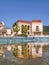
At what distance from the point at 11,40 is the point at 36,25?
21.4 metres

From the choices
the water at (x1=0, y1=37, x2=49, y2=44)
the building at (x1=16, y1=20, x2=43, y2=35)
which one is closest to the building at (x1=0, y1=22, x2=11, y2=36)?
the building at (x1=16, y1=20, x2=43, y2=35)

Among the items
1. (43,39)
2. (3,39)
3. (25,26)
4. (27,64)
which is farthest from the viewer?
(25,26)

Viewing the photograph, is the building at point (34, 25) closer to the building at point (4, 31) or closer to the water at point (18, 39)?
the building at point (4, 31)

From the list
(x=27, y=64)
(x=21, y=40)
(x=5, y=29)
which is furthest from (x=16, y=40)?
(x=27, y=64)

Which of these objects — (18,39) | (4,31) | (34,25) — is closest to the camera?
(18,39)

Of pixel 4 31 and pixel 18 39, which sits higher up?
pixel 4 31

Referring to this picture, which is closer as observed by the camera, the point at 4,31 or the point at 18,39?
the point at 18,39

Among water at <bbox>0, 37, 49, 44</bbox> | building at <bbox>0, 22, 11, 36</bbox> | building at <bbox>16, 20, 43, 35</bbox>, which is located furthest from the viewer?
building at <bbox>16, 20, 43, 35</bbox>

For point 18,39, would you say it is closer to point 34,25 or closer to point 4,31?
point 4,31

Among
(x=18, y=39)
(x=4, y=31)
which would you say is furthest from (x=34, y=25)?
(x=18, y=39)

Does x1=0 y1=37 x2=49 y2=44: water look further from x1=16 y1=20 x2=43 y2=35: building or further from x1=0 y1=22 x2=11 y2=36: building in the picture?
x1=16 y1=20 x2=43 y2=35: building

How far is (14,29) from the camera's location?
50.4m

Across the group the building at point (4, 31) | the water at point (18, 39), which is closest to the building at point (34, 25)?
the building at point (4, 31)

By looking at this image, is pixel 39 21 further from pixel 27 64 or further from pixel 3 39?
pixel 27 64
